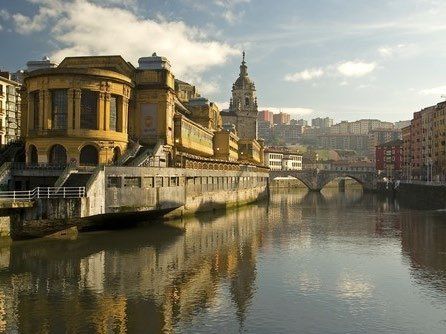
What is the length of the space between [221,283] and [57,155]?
1636 inches

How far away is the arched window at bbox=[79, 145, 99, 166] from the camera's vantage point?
68.4 meters

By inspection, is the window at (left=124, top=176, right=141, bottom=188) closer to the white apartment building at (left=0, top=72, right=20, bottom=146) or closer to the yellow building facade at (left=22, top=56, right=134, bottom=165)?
the yellow building facade at (left=22, top=56, right=134, bottom=165)

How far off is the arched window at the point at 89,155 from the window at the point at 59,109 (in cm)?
429

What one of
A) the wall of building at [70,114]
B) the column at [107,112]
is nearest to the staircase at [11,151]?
the wall of building at [70,114]

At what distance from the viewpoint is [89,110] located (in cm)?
6831

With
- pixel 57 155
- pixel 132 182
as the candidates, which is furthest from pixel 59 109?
pixel 132 182

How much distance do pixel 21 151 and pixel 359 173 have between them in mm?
144624

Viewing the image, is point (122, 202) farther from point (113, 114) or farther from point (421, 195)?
point (421, 195)

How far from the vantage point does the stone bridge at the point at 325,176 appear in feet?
625

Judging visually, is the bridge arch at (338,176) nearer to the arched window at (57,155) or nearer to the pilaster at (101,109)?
the pilaster at (101,109)

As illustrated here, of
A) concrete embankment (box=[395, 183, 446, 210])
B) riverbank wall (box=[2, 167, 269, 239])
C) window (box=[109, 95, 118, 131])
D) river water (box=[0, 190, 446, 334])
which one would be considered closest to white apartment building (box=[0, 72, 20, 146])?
window (box=[109, 95, 118, 131])

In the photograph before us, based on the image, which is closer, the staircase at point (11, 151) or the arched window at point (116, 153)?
the arched window at point (116, 153)

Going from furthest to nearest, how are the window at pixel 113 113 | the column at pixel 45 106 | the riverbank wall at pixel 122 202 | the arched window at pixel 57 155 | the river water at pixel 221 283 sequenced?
the window at pixel 113 113, the arched window at pixel 57 155, the column at pixel 45 106, the riverbank wall at pixel 122 202, the river water at pixel 221 283

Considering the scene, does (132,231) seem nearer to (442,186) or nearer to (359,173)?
(442,186)
